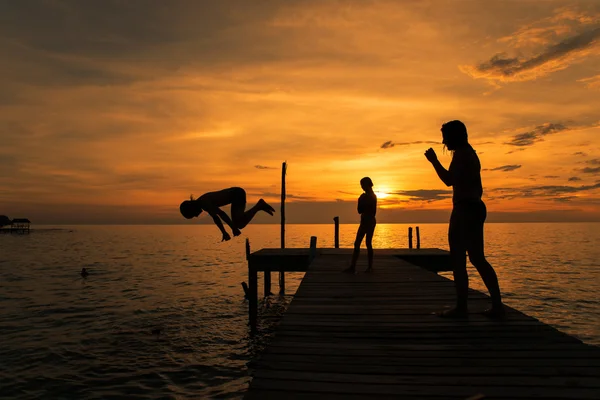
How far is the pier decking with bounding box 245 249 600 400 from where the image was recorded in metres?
3.38

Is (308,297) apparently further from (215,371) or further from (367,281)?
(215,371)

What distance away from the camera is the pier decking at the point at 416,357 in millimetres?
3379

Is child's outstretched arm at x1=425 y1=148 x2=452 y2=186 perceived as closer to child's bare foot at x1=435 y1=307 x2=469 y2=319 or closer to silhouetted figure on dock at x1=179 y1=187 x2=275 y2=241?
child's bare foot at x1=435 y1=307 x2=469 y2=319

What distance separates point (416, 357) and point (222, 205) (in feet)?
18.2

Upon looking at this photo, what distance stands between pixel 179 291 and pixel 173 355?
14558 mm

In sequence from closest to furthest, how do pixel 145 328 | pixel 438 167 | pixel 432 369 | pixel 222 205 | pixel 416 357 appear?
pixel 432 369
pixel 416 357
pixel 438 167
pixel 222 205
pixel 145 328

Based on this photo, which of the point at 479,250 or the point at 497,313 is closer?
the point at 479,250

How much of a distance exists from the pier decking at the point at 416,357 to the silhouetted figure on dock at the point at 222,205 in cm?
264

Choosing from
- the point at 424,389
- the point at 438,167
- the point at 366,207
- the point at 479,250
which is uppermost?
the point at 438,167

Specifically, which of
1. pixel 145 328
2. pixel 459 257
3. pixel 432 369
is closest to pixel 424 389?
pixel 432 369

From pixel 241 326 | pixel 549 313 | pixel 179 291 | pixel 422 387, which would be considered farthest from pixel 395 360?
pixel 179 291

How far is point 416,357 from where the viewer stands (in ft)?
13.8

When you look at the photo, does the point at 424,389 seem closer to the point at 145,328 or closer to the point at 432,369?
the point at 432,369

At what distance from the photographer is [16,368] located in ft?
39.1
